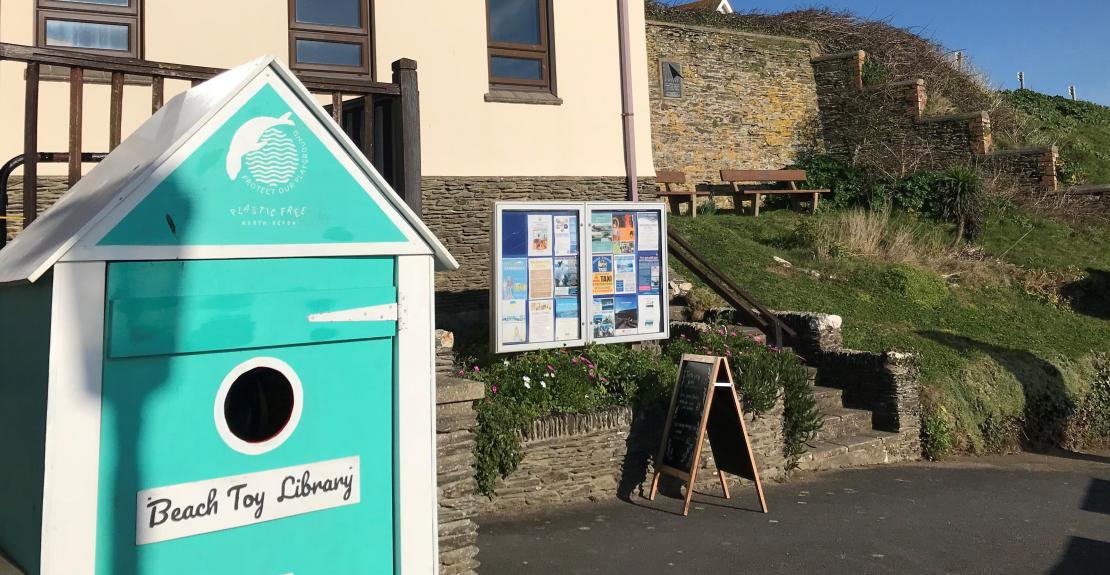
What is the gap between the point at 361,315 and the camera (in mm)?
3039

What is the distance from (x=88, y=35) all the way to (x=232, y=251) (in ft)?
20.7

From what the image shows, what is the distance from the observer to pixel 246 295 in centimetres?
278

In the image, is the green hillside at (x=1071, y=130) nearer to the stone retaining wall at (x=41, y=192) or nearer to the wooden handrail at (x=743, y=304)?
the wooden handrail at (x=743, y=304)

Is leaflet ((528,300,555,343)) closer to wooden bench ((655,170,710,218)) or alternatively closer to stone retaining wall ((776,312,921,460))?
stone retaining wall ((776,312,921,460))

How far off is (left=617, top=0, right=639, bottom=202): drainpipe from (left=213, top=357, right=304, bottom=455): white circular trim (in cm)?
788

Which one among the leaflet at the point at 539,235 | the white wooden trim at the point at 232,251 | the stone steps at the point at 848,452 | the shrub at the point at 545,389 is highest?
the leaflet at the point at 539,235

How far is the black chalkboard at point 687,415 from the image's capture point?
653cm

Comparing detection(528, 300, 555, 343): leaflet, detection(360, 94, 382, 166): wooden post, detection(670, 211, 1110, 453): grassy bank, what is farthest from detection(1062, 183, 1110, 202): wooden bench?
detection(360, 94, 382, 166): wooden post

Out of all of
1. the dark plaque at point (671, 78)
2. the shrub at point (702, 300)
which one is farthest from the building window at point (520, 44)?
the dark plaque at point (671, 78)

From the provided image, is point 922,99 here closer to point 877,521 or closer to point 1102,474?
point 1102,474

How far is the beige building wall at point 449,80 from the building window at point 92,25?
0.10 metres

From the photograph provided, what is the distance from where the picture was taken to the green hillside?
18.0m

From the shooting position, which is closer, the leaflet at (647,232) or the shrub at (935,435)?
the leaflet at (647,232)

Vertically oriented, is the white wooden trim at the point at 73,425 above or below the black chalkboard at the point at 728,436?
above
